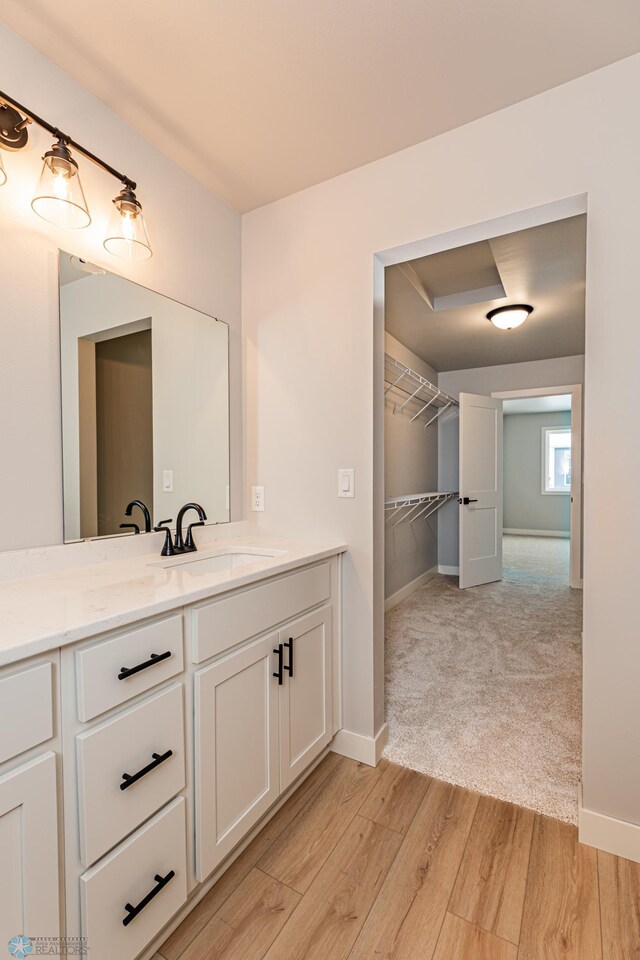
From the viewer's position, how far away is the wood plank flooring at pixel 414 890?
114 centimetres

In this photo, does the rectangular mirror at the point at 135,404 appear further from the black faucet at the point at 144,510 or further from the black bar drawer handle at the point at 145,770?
the black bar drawer handle at the point at 145,770

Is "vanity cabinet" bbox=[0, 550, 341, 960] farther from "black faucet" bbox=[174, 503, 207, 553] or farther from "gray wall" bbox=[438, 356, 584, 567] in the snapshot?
"gray wall" bbox=[438, 356, 584, 567]

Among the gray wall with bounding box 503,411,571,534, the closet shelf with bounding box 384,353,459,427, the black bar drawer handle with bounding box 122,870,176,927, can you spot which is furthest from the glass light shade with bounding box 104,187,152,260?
the gray wall with bounding box 503,411,571,534

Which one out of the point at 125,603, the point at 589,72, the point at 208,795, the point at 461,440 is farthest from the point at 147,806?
the point at 461,440

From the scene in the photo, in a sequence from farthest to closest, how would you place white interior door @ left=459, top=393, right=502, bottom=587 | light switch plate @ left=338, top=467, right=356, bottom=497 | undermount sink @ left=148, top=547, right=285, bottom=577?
white interior door @ left=459, top=393, right=502, bottom=587 < light switch plate @ left=338, top=467, right=356, bottom=497 < undermount sink @ left=148, top=547, right=285, bottom=577

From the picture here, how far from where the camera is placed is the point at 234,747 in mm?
Answer: 1310

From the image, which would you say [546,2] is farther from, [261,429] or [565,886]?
[565,886]

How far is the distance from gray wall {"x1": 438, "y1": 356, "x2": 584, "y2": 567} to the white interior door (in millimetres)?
365

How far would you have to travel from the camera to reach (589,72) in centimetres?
144

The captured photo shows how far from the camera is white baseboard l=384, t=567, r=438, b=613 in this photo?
13.2ft

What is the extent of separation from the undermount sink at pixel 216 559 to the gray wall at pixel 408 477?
1.99 metres

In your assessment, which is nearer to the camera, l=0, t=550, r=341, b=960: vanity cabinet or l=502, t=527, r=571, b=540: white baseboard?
l=0, t=550, r=341, b=960: vanity cabinet

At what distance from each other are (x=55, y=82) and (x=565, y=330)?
4113mm

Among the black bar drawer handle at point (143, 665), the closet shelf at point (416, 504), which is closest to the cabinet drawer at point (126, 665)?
the black bar drawer handle at point (143, 665)
